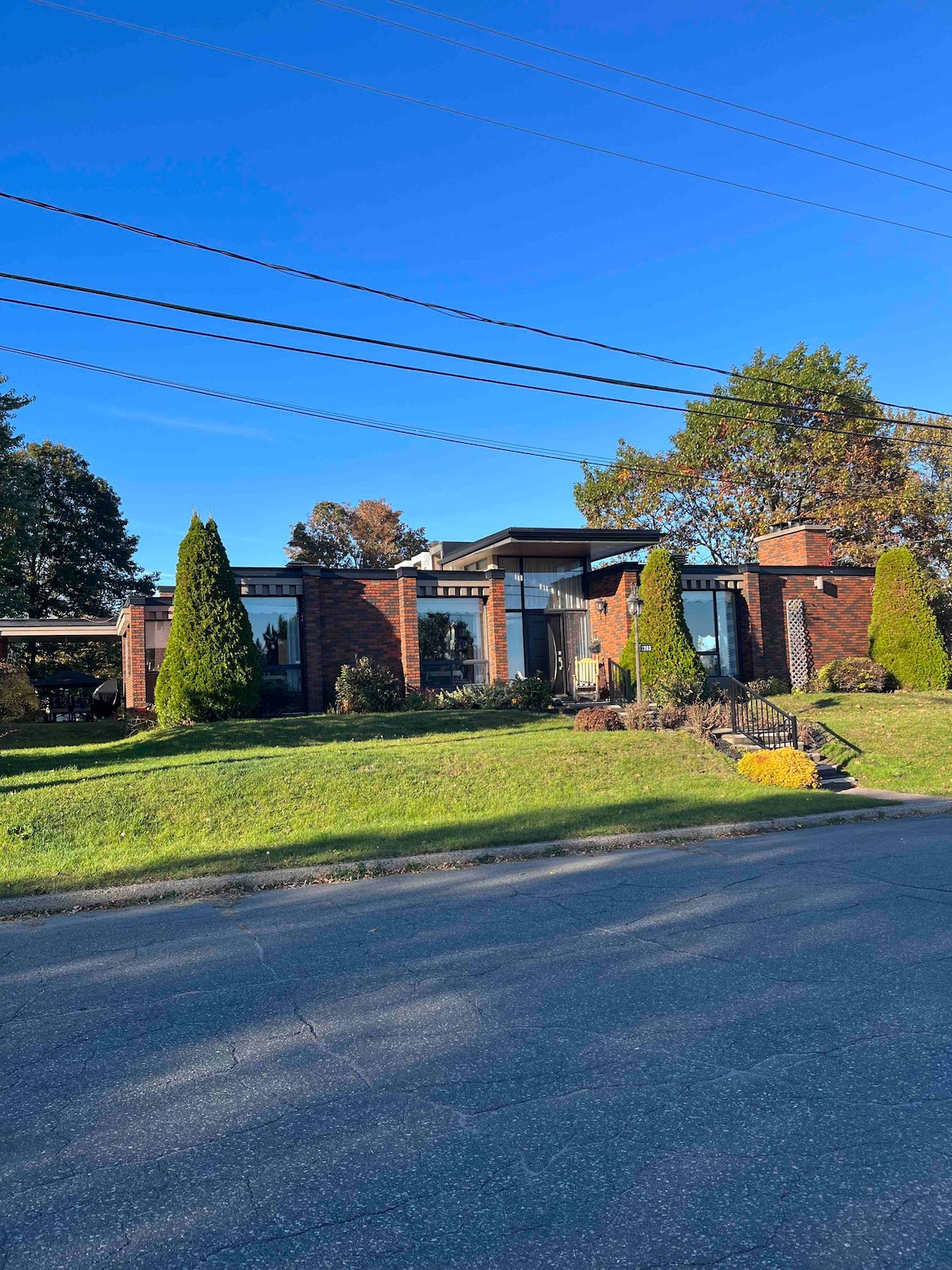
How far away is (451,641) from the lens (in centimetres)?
2167

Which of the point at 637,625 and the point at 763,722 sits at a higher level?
the point at 637,625

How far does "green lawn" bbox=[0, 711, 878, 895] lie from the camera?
9211mm

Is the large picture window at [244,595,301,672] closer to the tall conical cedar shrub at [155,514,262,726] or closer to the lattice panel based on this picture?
the tall conical cedar shrub at [155,514,262,726]

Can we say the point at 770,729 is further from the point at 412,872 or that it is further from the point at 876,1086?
the point at 876,1086

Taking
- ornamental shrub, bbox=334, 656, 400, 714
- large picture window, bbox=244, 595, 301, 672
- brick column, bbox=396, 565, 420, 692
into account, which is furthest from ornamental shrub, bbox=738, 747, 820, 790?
large picture window, bbox=244, 595, 301, 672

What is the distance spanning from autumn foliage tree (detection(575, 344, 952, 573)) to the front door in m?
13.8

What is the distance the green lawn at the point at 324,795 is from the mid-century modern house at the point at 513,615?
3.74 metres

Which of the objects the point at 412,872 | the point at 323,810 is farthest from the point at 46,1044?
the point at 323,810

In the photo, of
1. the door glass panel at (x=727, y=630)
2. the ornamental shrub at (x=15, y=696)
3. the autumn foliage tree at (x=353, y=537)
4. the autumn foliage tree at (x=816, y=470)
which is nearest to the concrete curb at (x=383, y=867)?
the door glass panel at (x=727, y=630)

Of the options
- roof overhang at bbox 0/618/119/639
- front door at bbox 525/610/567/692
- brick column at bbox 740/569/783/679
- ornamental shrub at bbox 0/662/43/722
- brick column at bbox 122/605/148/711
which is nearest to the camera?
brick column at bbox 122/605/148/711

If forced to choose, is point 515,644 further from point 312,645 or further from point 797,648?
point 797,648

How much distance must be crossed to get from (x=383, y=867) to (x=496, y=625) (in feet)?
43.9

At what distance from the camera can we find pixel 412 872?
28.1 ft

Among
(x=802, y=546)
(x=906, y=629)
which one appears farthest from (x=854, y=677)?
(x=802, y=546)
